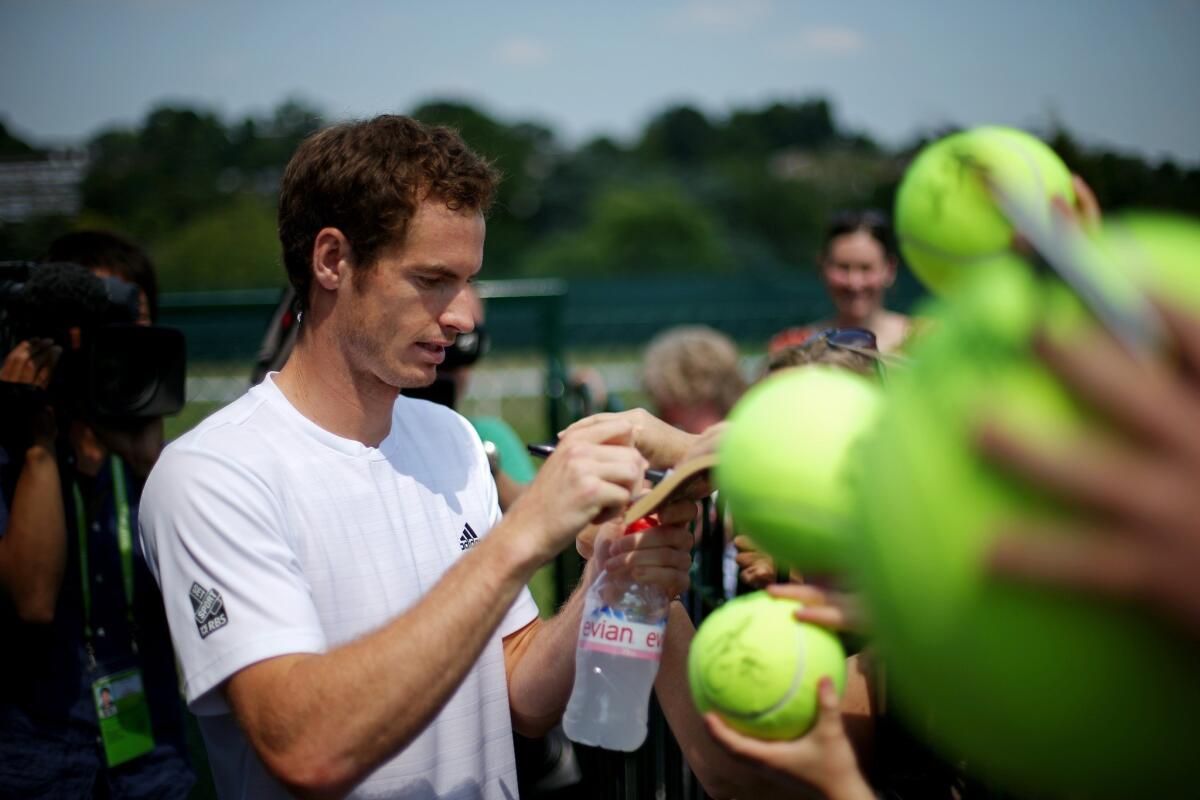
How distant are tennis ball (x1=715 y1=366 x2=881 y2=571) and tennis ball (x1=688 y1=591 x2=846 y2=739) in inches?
4.3

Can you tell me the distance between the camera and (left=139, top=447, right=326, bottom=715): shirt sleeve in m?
1.65

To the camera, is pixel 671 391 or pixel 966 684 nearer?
pixel 966 684

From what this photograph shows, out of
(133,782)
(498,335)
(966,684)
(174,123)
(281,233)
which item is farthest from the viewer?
(498,335)

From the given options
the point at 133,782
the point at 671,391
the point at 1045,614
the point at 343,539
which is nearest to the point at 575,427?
the point at 343,539

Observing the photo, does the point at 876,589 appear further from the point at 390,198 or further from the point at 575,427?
the point at 390,198

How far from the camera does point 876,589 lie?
86cm

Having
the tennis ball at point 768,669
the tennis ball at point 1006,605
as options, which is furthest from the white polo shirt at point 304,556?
the tennis ball at point 1006,605

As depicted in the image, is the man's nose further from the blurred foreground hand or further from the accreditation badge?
the accreditation badge

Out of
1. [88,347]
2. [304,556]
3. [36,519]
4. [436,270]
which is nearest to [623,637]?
[304,556]

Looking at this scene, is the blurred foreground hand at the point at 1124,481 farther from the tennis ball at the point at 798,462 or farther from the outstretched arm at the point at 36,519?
the outstretched arm at the point at 36,519

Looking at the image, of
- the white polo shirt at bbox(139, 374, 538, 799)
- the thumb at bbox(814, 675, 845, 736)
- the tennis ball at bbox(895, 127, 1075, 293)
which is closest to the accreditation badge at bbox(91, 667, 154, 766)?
the white polo shirt at bbox(139, 374, 538, 799)

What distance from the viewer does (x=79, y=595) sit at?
2822 millimetres

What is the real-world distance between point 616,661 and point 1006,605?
138 cm

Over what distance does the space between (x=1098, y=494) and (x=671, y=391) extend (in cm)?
437
